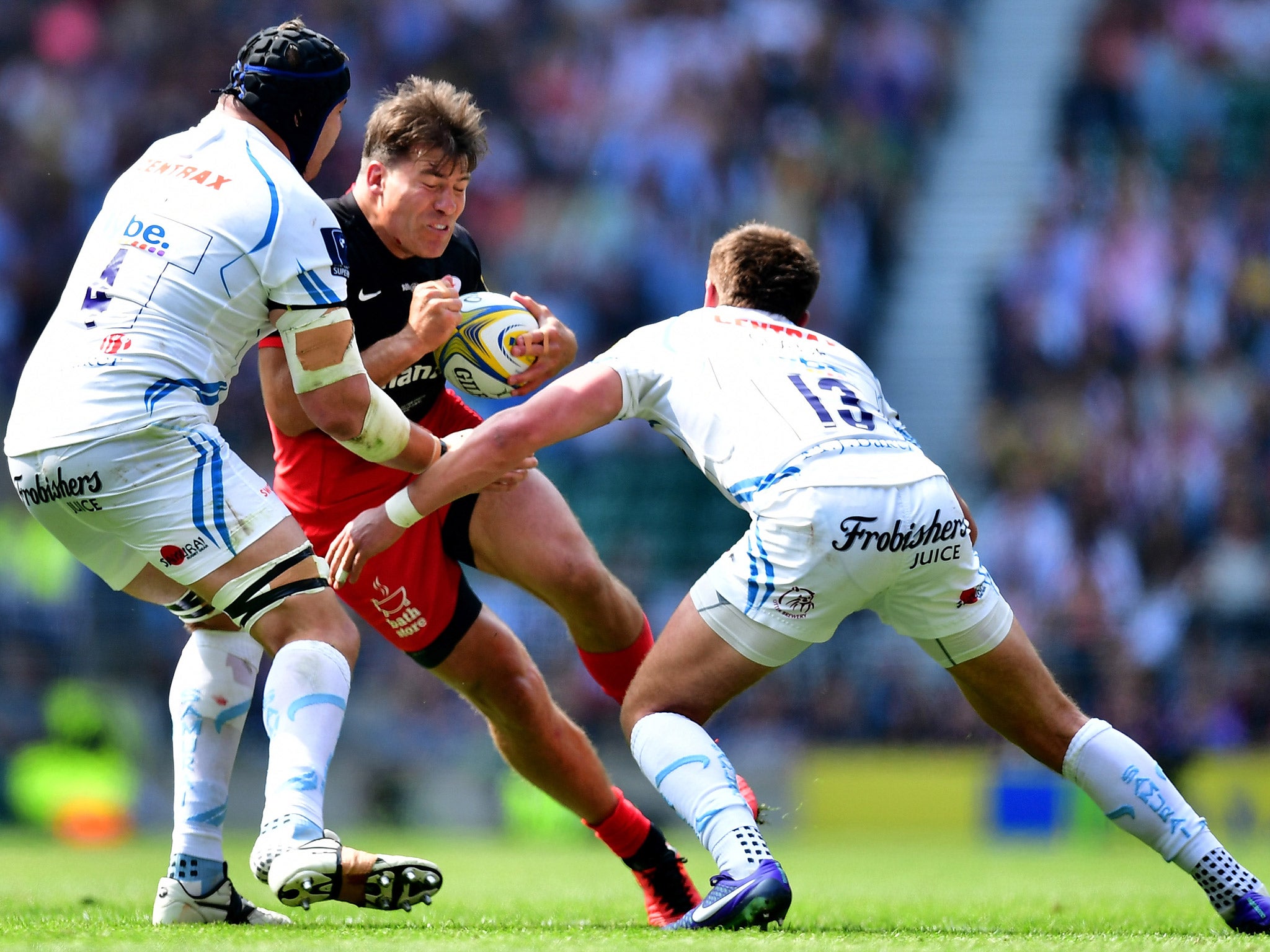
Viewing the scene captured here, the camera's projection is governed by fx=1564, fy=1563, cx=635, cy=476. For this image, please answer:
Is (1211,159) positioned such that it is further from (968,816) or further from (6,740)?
(6,740)

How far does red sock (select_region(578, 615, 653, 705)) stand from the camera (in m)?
5.44

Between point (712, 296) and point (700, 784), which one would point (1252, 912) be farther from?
point (712, 296)

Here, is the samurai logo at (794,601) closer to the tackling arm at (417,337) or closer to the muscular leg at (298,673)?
the muscular leg at (298,673)

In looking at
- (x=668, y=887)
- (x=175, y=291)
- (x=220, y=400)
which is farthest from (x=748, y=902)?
(x=175, y=291)

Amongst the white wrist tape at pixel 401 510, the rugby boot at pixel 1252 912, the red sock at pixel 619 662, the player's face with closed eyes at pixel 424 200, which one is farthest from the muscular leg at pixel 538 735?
the rugby boot at pixel 1252 912

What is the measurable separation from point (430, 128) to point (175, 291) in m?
1.22

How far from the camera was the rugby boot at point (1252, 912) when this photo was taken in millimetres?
4234

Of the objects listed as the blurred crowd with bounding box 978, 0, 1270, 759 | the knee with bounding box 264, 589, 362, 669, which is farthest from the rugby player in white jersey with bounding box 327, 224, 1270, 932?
the blurred crowd with bounding box 978, 0, 1270, 759

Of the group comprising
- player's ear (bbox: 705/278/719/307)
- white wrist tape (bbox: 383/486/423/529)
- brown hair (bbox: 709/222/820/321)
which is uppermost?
brown hair (bbox: 709/222/820/321)

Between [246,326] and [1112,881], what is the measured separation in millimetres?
5304

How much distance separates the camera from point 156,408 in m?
4.06

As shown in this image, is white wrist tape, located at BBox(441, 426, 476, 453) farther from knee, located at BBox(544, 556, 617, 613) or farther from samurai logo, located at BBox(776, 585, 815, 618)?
samurai logo, located at BBox(776, 585, 815, 618)

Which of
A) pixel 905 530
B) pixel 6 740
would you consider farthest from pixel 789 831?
pixel 905 530

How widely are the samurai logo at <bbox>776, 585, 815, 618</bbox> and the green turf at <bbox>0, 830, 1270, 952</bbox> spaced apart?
33.2 inches
